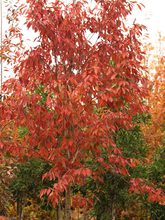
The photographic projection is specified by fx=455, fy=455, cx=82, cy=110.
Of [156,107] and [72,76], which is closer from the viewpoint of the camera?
[72,76]

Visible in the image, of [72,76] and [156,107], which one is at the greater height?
[156,107]

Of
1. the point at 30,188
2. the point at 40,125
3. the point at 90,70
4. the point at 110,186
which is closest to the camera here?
the point at 90,70

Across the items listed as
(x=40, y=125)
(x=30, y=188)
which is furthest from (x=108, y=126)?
(x=30, y=188)

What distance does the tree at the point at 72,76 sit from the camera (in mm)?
6469

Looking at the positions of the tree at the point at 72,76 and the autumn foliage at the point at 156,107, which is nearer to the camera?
the tree at the point at 72,76

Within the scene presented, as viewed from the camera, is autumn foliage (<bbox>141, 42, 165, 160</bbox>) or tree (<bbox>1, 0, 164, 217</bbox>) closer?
tree (<bbox>1, 0, 164, 217</bbox>)

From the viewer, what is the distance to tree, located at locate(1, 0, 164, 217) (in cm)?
647

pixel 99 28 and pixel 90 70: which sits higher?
pixel 99 28

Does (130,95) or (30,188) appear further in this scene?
(30,188)

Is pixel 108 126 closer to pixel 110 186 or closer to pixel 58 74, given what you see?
pixel 58 74

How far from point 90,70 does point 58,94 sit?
0.58 m

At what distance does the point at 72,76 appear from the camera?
21.8 ft

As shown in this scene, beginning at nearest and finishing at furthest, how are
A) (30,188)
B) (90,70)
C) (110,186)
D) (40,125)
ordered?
(90,70), (40,125), (110,186), (30,188)

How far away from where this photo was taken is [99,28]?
7.00 m
